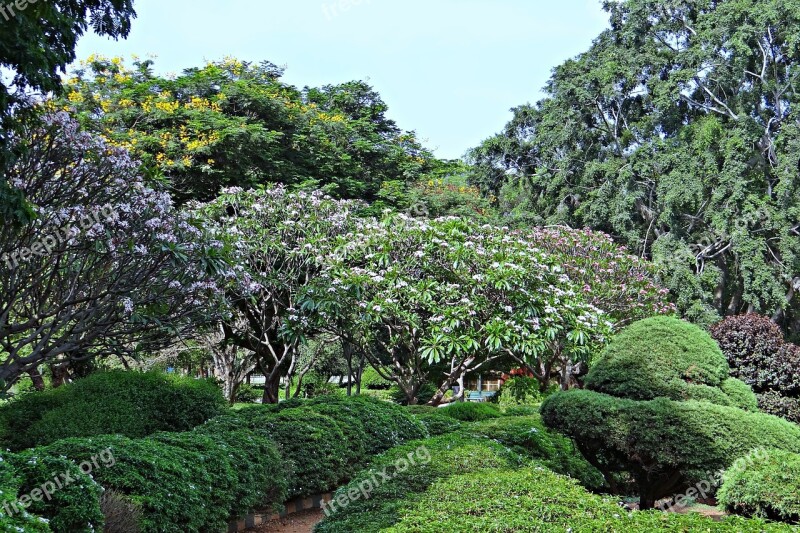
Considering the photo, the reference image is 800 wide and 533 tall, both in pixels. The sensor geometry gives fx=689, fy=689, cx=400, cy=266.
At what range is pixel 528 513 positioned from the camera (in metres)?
4.68

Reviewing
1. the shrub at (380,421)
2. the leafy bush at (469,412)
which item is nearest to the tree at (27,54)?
the shrub at (380,421)

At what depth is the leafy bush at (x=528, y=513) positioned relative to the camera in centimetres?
447

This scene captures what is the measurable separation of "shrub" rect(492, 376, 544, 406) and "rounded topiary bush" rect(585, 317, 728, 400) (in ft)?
34.2

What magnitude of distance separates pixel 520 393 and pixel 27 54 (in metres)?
16.3

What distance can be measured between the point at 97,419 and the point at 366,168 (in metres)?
10.8

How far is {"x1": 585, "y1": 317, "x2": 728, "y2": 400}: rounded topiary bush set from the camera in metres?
7.80

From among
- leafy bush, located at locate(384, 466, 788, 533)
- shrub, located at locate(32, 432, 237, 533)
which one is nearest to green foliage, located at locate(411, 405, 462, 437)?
shrub, located at locate(32, 432, 237, 533)

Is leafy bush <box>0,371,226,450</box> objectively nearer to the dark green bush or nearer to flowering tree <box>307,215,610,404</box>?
flowering tree <box>307,215,610,404</box>

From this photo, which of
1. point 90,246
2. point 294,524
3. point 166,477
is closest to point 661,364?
point 294,524

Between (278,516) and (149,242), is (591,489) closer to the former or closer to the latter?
(278,516)

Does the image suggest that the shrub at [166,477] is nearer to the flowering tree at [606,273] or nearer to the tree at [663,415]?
the tree at [663,415]

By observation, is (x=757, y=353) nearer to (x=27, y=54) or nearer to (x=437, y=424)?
(x=437, y=424)

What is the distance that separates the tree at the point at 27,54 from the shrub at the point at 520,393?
15.0 meters

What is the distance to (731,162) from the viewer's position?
20.0 m
